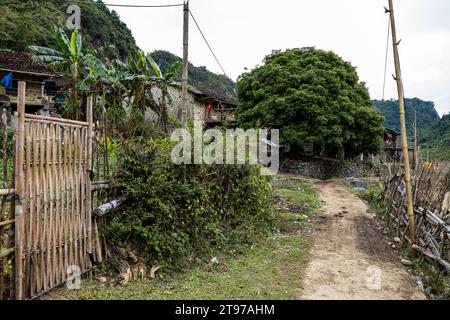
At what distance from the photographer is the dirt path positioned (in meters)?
4.69

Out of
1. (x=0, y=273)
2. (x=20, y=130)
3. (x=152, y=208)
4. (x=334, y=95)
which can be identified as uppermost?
(x=334, y=95)

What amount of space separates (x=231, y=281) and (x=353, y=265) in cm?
242

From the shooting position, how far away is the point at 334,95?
18.9 metres

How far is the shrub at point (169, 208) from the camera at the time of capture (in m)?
5.11

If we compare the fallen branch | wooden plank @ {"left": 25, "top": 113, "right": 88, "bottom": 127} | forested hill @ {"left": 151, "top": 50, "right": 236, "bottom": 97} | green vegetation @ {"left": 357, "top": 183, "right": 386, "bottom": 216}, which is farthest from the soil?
forested hill @ {"left": 151, "top": 50, "right": 236, "bottom": 97}

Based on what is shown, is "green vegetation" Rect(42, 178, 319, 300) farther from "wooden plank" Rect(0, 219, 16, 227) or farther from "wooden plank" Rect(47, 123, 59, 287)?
"wooden plank" Rect(0, 219, 16, 227)

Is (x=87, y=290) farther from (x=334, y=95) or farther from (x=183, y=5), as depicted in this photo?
(x=334, y=95)

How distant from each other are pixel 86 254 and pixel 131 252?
659 millimetres

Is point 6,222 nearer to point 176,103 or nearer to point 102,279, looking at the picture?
point 102,279

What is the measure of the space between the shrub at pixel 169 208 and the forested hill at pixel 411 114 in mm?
40292

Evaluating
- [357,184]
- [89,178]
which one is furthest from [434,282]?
[357,184]

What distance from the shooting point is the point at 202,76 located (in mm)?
45094

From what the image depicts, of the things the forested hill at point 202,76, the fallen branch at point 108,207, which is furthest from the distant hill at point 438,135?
the fallen branch at point 108,207
